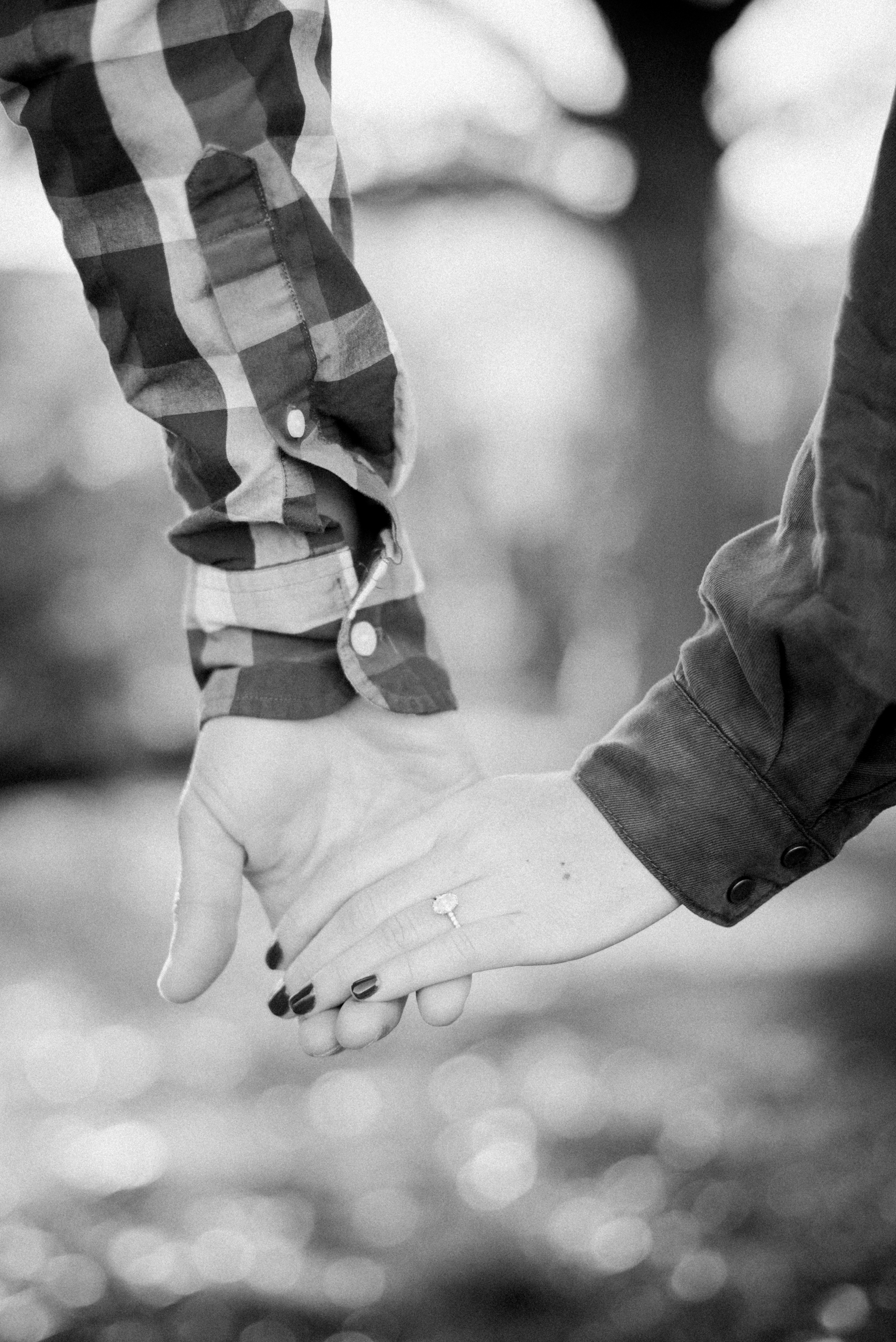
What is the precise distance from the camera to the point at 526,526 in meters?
8.66

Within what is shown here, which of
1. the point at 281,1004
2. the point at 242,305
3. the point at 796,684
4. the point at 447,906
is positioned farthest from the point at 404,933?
the point at 242,305

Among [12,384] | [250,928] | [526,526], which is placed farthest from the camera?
[526,526]

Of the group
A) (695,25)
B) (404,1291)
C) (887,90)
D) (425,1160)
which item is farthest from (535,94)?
(404,1291)

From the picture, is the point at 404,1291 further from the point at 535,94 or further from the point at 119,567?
the point at 119,567

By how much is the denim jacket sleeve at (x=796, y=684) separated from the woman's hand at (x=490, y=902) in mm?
42

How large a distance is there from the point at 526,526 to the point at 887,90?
4.15 m

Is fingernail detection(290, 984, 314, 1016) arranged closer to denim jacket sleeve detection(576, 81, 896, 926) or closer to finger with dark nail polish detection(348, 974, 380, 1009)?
finger with dark nail polish detection(348, 974, 380, 1009)

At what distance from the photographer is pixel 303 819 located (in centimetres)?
171

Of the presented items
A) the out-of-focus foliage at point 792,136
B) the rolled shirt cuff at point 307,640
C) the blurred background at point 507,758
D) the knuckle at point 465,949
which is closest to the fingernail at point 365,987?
the knuckle at point 465,949

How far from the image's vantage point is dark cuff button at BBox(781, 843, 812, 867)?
140 centimetres

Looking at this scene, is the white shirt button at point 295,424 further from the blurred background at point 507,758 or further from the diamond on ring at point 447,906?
the blurred background at point 507,758

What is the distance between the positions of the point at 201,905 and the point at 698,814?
640 mm

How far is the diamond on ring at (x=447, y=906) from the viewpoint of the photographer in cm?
153

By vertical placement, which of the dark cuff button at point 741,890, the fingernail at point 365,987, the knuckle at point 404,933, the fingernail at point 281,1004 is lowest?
the fingernail at point 281,1004
